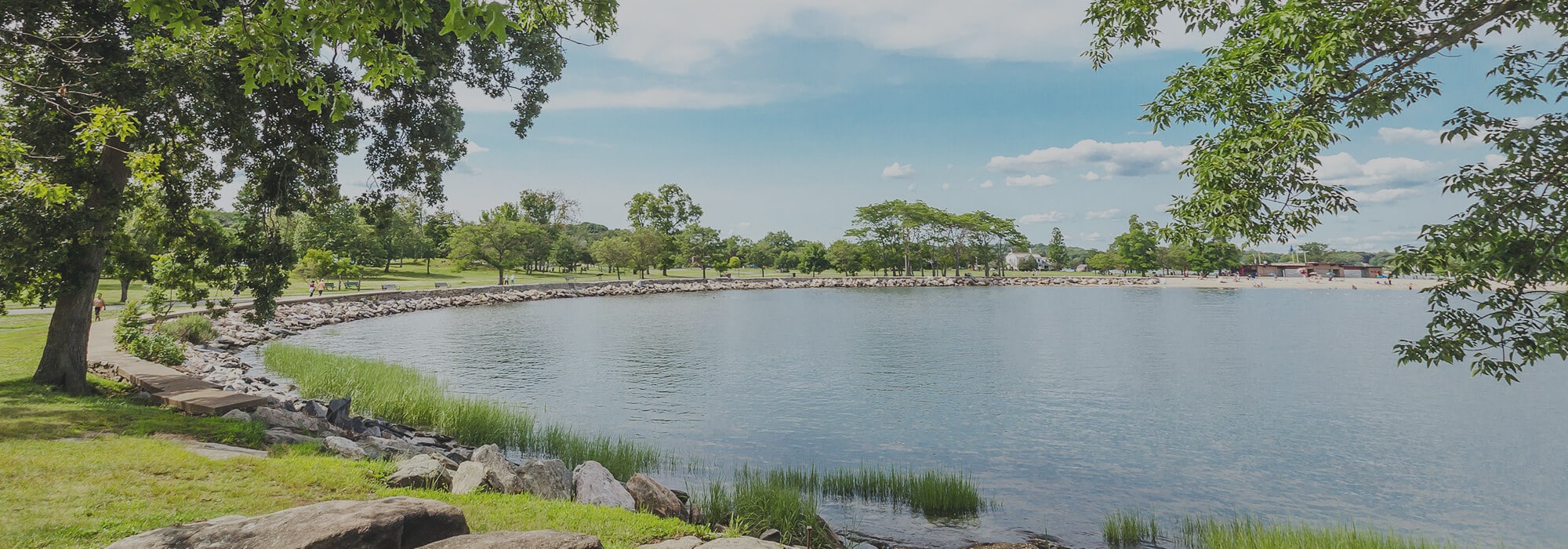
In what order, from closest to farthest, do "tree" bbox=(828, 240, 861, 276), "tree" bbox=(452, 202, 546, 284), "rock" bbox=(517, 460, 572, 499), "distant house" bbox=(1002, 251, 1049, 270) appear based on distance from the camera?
"rock" bbox=(517, 460, 572, 499) < "tree" bbox=(452, 202, 546, 284) < "tree" bbox=(828, 240, 861, 276) < "distant house" bbox=(1002, 251, 1049, 270)

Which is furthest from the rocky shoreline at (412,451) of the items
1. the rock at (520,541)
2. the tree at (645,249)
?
the tree at (645,249)

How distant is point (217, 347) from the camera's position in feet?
81.1

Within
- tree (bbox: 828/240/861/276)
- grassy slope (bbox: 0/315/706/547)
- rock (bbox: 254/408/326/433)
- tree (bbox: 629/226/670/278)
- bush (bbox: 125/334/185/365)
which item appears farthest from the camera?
tree (bbox: 828/240/861/276)

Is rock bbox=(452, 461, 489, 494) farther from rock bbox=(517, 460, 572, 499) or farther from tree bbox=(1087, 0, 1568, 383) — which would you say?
tree bbox=(1087, 0, 1568, 383)

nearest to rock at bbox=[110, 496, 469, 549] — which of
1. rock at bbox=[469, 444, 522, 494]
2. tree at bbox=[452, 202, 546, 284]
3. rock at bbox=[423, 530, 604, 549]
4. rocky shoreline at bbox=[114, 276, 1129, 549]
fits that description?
rock at bbox=[423, 530, 604, 549]

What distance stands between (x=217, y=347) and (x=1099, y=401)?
2981 centimetres

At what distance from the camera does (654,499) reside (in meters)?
8.60

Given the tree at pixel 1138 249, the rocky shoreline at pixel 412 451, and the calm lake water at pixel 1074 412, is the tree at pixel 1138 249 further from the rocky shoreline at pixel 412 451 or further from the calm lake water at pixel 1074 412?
the rocky shoreline at pixel 412 451

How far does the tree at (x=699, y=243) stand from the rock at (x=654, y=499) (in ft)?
296

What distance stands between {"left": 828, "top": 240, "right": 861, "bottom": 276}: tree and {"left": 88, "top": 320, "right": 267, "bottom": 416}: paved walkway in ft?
→ 338

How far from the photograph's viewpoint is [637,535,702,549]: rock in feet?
21.0

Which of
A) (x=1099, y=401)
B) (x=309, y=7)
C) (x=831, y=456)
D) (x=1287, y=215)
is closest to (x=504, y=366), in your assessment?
(x=831, y=456)

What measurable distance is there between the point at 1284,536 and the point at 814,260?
4443 inches

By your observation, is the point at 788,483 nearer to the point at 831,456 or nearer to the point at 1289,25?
the point at 831,456
